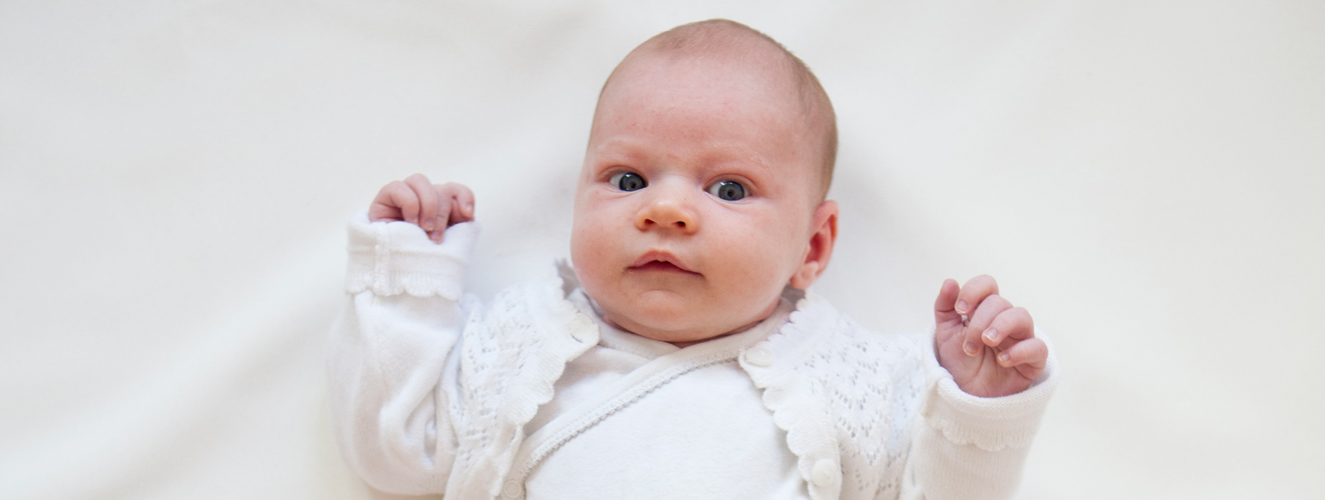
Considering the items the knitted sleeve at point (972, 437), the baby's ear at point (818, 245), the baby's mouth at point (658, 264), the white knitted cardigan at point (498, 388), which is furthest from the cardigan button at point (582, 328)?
the knitted sleeve at point (972, 437)

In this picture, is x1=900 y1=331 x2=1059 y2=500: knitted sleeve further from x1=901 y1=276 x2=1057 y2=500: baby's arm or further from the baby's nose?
the baby's nose

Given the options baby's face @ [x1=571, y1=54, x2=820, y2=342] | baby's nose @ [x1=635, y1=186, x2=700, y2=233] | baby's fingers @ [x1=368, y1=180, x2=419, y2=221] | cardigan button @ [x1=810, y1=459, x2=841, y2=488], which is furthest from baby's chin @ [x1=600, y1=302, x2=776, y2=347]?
baby's fingers @ [x1=368, y1=180, x2=419, y2=221]

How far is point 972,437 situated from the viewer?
1.17 meters

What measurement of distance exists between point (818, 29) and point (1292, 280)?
100 cm

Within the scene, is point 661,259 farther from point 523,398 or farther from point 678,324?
point 523,398

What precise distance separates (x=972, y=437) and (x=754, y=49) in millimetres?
649

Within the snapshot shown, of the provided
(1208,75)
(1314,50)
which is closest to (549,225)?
(1208,75)

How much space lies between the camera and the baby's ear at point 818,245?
4.65 ft

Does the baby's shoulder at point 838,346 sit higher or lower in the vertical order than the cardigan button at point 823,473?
higher

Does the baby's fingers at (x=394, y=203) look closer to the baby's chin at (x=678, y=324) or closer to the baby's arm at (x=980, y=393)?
the baby's chin at (x=678, y=324)

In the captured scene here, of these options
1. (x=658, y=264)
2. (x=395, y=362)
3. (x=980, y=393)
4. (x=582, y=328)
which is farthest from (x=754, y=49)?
(x=395, y=362)

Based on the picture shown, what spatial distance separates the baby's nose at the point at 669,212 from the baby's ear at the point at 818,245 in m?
0.27

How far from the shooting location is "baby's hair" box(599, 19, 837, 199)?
1.36 meters

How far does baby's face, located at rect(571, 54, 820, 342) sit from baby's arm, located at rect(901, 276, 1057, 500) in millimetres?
264
